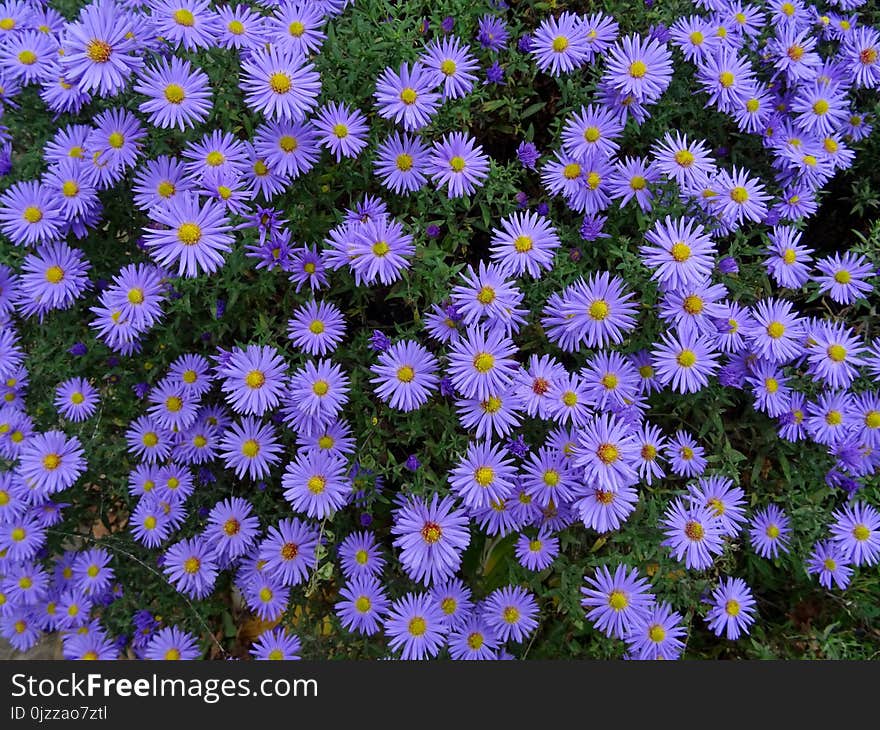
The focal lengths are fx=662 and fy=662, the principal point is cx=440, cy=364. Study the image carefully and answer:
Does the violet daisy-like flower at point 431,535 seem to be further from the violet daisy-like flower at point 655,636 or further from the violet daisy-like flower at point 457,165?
the violet daisy-like flower at point 457,165

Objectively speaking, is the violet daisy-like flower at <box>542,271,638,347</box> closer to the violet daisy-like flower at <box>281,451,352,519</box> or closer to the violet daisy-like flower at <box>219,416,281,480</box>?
the violet daisy-like flower at <box>281,451,352,519</box>

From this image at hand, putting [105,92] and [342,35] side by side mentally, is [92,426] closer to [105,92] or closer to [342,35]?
[105,92]

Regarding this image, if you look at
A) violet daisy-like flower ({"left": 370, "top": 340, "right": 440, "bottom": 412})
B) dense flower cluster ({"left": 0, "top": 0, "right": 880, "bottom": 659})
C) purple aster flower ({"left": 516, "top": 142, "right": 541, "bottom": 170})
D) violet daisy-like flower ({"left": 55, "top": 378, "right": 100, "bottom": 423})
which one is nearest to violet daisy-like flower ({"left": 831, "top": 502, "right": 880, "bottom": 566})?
dense flower cluster ({"left": 0, "top": 0, "right": 880, "bottom": 659})

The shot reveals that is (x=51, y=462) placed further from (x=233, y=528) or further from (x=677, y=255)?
(x=677, y=255)

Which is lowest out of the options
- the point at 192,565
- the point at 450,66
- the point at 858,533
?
the point at 858,533

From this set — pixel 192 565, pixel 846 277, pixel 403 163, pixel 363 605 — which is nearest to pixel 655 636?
pixel 363 605

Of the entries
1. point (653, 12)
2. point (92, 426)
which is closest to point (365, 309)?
point (92, 426)

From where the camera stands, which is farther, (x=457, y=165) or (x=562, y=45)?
(x=562, y=45)
